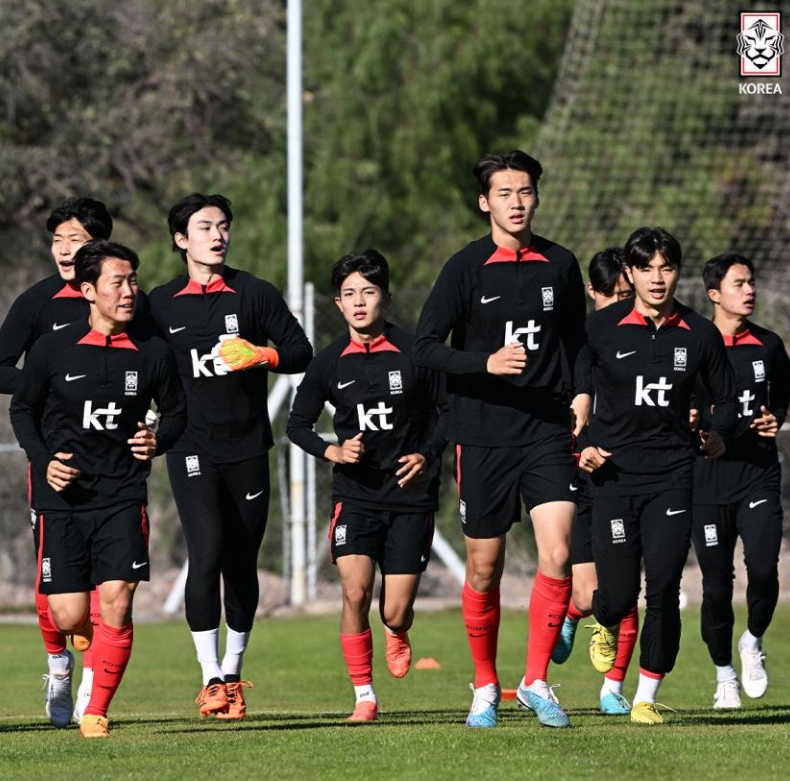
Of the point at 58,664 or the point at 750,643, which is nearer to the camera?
the point at 58,664

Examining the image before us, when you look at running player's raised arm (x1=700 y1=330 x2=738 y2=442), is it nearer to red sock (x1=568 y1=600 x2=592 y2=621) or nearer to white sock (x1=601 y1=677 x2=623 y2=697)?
white sock (x1=601 y1=677 x2=623 y2=697)

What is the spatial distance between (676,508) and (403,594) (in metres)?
1.65

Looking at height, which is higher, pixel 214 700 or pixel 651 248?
pixel 651 248

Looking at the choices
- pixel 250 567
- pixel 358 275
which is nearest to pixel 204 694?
pixel 250 567

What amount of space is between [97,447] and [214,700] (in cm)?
178

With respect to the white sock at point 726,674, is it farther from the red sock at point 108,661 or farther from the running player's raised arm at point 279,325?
the red sock at point 108,661

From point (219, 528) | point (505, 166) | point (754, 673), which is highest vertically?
point (505, 166)

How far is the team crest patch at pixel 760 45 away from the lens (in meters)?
21.7

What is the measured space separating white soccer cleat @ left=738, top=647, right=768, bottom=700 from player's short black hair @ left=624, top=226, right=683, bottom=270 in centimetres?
313

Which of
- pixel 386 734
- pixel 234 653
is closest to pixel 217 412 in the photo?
pixel 234 653

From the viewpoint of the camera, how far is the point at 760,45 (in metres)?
22.0

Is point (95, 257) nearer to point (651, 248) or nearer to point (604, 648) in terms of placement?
point (651, 248)

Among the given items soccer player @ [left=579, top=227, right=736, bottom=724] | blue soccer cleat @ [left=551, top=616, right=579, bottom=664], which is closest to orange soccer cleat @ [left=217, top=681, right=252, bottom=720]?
soccer player @ [left=579, top=227, right=736, bottom=724]

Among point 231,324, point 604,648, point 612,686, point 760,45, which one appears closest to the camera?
point 231,324
